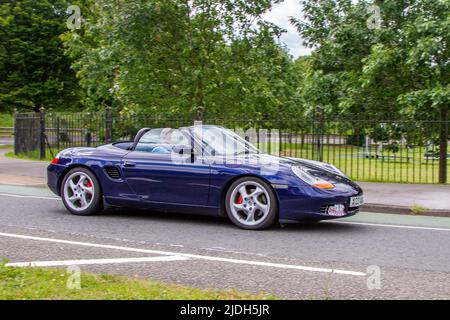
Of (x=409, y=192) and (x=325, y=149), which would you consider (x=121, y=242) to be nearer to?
(x=409, y=192)

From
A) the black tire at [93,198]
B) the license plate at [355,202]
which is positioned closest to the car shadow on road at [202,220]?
the black tire at [93,198]

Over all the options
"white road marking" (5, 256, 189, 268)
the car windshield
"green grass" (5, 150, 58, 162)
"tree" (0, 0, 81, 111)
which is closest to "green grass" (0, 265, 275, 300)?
"white road marking" (5, 256, 189, 268)

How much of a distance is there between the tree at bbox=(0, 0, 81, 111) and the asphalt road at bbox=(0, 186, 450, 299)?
96.9ft

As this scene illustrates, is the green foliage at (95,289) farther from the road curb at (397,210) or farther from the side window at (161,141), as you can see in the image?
the road curb at (397,210)

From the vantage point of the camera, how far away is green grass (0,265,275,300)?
437cm

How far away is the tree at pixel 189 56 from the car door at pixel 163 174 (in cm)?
755

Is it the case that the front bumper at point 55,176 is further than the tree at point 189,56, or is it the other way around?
the tree at point 189,56

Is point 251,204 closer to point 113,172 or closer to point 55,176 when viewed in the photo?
point 113,172

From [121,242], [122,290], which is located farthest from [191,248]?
[122,290]

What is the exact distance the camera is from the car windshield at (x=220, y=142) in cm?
824

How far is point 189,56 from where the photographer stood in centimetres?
1695

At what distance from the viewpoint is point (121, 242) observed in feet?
22.8

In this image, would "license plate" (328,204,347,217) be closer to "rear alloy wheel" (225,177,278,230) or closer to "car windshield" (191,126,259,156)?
"rear alloy wheel" (225,177,278,230)

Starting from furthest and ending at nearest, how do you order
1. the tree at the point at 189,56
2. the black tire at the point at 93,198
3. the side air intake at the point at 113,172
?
the tree at the point at 189,56, the black tire at the point at 93,198, the side air intake at the point at 113,172
